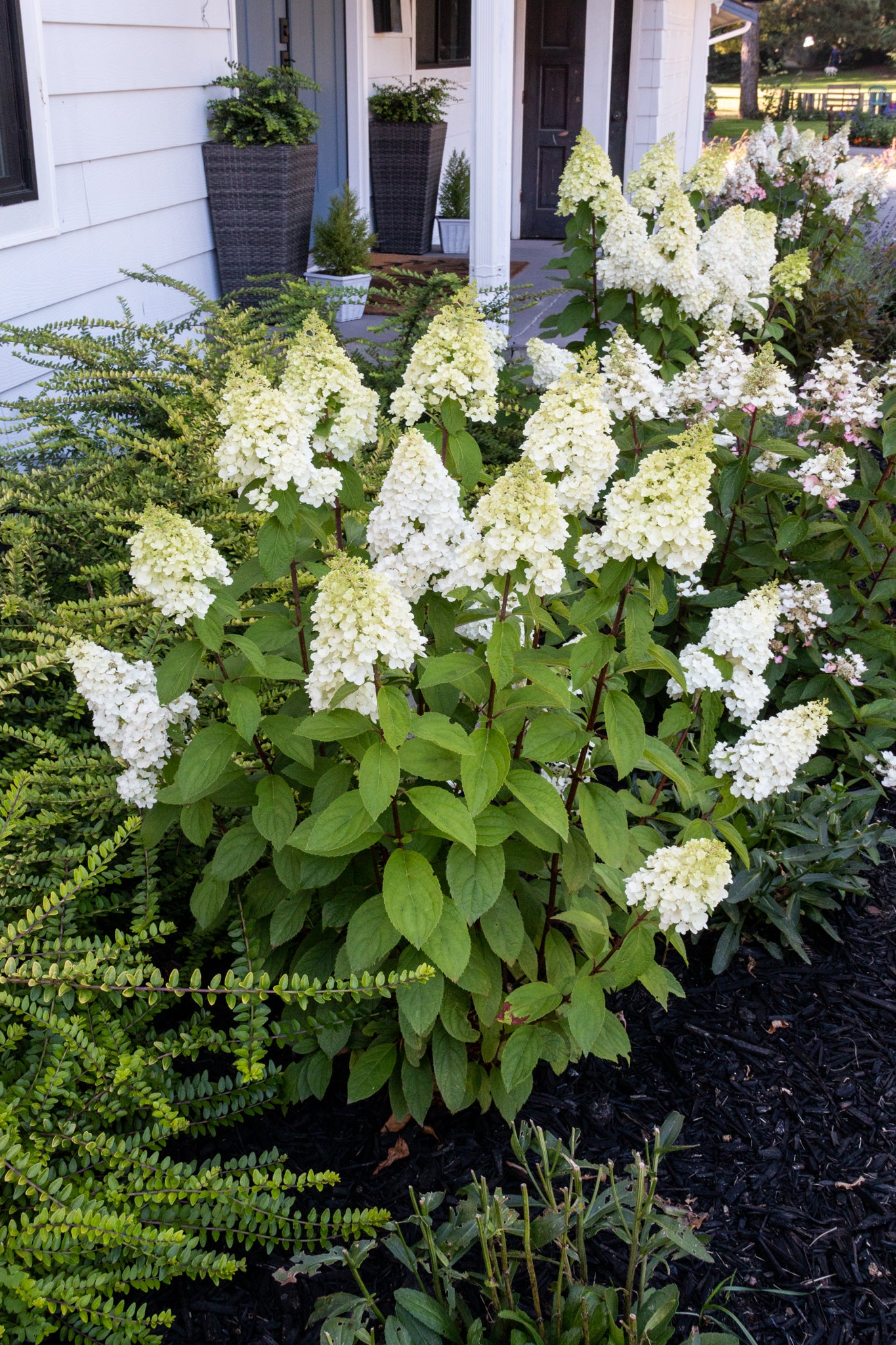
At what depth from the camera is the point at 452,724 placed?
1.60m

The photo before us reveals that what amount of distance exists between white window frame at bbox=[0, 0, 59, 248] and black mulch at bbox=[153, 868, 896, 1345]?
10.7 feet

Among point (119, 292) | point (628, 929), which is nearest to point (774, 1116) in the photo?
point (628, 929)

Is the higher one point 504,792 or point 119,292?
point 119,292

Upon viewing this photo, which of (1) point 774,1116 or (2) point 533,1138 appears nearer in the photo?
(2) point 533,1138

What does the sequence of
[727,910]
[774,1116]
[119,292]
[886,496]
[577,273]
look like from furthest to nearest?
[119,292] < [577,273] < [886,496] < [727,910] < [774,1116]

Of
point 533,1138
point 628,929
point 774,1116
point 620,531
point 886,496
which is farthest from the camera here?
point 886,496

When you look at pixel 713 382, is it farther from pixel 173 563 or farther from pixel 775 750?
pixel 173 563

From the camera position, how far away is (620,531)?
5.09 feet

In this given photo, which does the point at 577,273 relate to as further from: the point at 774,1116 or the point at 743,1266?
the point at 743,1266

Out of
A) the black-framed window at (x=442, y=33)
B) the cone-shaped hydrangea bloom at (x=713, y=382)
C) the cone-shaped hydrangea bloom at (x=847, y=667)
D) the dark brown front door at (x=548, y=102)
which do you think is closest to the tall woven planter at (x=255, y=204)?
the cone-shaped hydrangea bloom at (x=713, y=382)

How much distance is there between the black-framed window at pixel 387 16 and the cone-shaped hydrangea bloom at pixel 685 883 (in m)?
8.60

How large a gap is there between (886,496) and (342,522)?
1612 mm

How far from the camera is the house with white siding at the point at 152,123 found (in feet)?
12.8

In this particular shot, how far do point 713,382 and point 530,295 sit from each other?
2457mm
